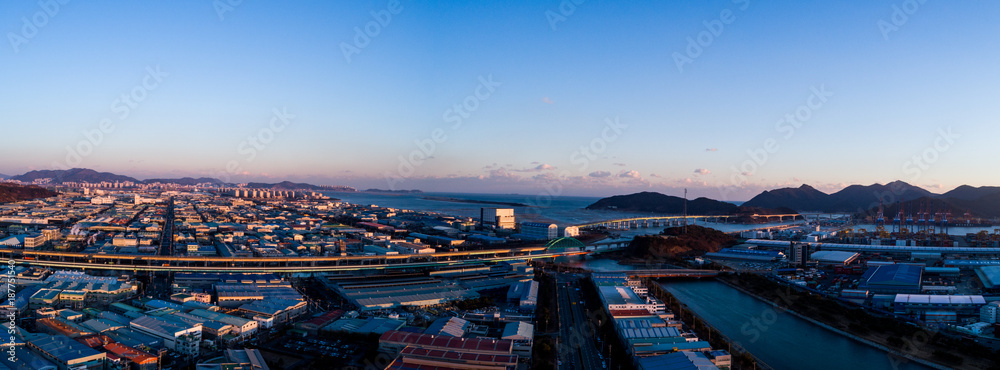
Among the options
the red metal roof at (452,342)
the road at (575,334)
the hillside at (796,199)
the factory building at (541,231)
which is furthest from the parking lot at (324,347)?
the hillside at (796,199)

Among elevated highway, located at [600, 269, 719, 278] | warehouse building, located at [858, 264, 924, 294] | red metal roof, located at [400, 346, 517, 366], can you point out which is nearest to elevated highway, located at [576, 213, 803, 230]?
elevated highway, located at [600, 269, 719, 278]

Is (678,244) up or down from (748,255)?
up

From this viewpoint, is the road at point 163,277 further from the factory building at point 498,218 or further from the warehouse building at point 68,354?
the factory building at point 498,218

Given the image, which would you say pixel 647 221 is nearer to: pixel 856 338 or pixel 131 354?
pixel 856 338

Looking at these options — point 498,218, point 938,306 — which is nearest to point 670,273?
point 938,306

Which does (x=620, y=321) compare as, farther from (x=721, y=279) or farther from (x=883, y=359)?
(x=721, y=279)

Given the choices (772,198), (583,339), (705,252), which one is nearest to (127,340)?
(583,339)
